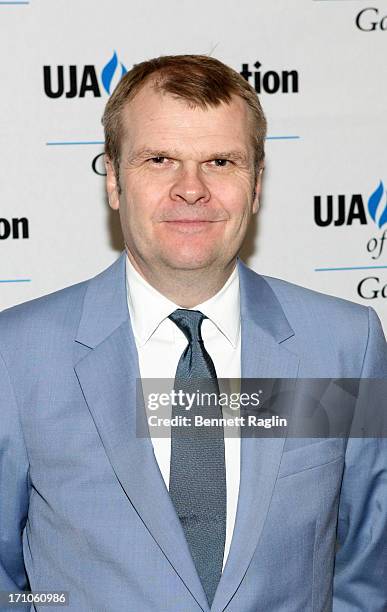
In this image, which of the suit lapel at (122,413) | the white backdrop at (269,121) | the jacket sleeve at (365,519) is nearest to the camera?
the suit lapel at (122,413)

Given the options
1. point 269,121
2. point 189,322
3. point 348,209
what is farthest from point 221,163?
point 348,209

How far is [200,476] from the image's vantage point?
4.92ft

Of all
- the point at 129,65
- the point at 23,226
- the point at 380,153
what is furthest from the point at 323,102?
the point at 23,226

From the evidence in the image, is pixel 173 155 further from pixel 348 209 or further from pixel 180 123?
pixel 348 209

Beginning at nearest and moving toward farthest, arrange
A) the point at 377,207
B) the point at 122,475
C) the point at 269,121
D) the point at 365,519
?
1. the point at 122,475
2. the point at 365,519
3. the point at 269,121
4. the point at 377,207

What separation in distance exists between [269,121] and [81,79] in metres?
0.48

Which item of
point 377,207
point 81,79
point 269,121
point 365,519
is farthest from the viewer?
point 377,207

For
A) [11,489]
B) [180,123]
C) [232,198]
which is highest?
[180,123]

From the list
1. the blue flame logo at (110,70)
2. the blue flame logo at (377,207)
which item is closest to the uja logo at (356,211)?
the blue flame logo at (377,207)

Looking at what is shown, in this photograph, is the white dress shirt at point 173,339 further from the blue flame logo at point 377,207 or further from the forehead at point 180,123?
the blue flame logo at point 377,207

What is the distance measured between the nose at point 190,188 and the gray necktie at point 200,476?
26 centimetres

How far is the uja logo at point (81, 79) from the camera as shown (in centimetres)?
215

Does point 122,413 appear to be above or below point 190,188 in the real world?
below

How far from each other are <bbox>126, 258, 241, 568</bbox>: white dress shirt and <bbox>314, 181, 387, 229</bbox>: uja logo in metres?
0.78
